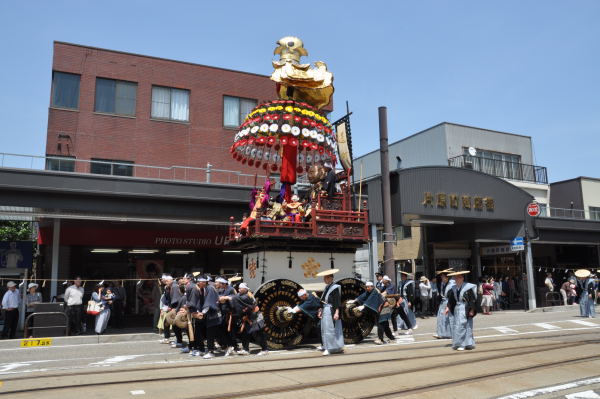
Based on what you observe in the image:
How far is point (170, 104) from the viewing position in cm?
2597

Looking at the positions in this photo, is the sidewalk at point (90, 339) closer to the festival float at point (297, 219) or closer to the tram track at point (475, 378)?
the festival float at point (297, 219)

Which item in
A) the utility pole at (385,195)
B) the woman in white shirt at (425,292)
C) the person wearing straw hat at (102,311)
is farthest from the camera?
the woman in white shirt at (425,292)

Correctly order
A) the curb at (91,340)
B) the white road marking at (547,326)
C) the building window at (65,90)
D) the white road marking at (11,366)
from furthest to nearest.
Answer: the building window at (65,90)
the white road marking at (547,326)
the curb at (91,340)
the white road marking at (11,366)

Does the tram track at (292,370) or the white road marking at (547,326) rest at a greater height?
the tram track at (292,370)

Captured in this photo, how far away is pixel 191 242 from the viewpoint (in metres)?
22.7

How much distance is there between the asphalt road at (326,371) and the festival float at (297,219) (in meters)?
1.15

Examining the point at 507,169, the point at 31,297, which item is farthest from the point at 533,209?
the point at 31,297

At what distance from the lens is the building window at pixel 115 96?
24422 mm

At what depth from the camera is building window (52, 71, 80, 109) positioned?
23.7 m

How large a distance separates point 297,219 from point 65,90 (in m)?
16.8

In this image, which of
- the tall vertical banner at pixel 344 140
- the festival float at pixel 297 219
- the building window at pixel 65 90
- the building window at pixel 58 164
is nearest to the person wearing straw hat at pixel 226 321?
the festival float at pixel 297 219

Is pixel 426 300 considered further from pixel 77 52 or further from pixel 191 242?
pixel 77 52

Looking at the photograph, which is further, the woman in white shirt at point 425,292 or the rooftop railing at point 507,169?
the rooftop railing at point 507,169

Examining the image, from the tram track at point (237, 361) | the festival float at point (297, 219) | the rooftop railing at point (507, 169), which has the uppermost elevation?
the rooftop railing at point (507, 169)
